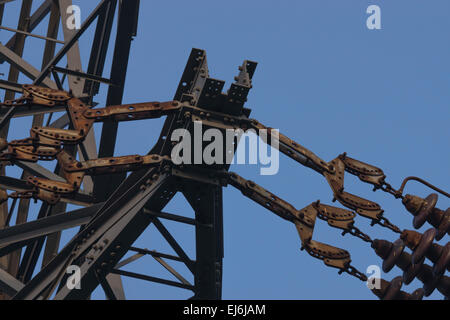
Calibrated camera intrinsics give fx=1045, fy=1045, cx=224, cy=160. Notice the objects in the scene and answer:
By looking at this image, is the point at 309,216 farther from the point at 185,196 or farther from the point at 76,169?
the point at 76,169

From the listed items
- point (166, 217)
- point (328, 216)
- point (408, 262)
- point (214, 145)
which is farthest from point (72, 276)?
point (408, 262)

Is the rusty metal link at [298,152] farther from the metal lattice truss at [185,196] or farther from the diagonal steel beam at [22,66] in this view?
the diagonal steel beam at [22,66]

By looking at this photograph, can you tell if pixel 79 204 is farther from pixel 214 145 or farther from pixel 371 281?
pixel 371 281

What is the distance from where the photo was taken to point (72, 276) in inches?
519

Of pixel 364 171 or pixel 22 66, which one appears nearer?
pixel 364 171

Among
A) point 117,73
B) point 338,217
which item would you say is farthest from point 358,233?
point 117,73

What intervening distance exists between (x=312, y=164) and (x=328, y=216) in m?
0.82

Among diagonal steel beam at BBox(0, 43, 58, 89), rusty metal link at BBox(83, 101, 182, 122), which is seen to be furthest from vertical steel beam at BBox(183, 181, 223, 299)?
diagonal steel beam at BBox(0, 43, 58, 89)

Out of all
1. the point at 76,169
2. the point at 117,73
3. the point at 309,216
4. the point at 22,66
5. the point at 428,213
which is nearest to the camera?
the point at 76,169

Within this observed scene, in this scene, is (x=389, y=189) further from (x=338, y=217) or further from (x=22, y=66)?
(x=22, y=66)

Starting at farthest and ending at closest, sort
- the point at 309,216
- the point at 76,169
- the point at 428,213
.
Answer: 1. the point at 309,216
2. the point at 428,213
3. the point at 76,169

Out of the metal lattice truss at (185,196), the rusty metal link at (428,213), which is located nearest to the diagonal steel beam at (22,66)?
the metal lattice truss at (185,196)

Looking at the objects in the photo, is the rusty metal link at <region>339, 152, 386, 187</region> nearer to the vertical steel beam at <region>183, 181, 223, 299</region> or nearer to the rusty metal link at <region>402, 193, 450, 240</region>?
the rusty metal link at <region>402, 193, 450, 240</region>

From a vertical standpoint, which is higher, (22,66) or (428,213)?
(22,66)
